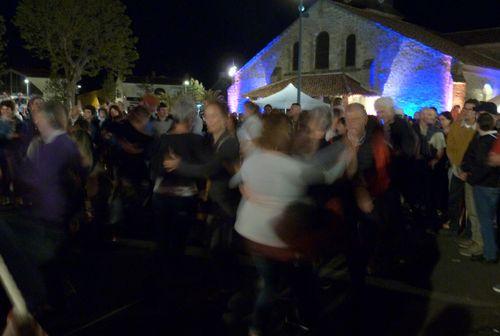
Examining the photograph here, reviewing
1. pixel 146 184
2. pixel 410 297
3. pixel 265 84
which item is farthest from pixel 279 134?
pixel 265 84

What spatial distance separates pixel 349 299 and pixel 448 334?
107 cm

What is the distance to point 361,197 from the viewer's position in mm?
4555

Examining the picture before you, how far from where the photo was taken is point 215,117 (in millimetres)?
5023

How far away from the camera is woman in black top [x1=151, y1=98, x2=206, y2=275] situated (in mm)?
4738

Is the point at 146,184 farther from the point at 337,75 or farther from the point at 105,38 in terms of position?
the point at 105,38

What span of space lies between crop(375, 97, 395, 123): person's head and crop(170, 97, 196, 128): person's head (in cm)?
280

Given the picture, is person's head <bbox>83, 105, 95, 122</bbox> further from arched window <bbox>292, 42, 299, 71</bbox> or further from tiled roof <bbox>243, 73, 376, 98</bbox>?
arched window <bbox>292, 42, 299, 71</bbox>

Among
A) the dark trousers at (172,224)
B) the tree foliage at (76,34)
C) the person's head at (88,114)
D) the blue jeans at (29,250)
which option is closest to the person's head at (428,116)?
the dark trousers at (172,224)

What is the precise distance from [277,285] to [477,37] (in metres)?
46.2

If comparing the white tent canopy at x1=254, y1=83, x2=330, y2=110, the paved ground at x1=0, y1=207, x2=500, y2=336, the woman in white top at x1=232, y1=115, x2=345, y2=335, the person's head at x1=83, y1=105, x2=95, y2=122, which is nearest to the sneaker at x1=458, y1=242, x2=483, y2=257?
the paved ground at x1=0, y1=207, x2=500, y2=336

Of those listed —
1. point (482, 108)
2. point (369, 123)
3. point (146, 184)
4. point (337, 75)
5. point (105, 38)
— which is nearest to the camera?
point (369, 123)

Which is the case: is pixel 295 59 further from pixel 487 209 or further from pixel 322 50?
pixel 487 209

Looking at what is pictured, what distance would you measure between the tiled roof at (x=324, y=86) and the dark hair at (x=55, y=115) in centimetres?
2576

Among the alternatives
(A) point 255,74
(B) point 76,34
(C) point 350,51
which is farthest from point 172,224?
(B) point 76,34
